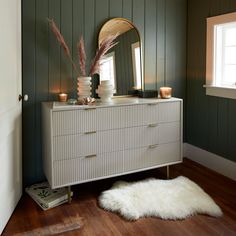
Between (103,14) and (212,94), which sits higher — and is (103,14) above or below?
above

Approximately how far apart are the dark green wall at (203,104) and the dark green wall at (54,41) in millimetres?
377

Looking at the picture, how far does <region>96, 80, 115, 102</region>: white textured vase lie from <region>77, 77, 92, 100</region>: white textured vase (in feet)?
0.36

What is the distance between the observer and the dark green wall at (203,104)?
3.29 meters

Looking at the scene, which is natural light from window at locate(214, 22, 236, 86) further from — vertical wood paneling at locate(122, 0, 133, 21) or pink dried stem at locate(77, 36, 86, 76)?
pink dried stem at locate(77, 36, 86, 76)

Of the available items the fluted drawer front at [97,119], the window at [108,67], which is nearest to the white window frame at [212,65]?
the fluted drawer front at [97,119]

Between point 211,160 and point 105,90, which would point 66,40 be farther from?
point 211,160

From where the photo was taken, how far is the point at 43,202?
106 inches

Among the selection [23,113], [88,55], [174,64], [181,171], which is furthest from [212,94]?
[23,113]

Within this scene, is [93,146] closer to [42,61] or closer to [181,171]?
[42,61]

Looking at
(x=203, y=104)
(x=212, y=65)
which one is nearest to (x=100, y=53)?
(x=212, y=65)

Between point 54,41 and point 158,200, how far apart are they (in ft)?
5.85

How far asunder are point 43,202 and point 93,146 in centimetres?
65

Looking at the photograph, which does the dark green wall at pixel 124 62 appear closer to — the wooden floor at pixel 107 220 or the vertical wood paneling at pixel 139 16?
the vertical wood paneling at pixel 139 16

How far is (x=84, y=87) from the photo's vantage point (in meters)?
3.02
